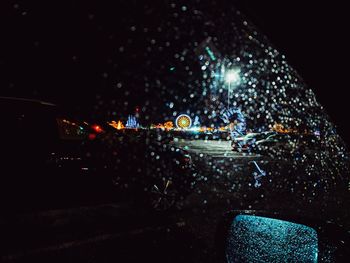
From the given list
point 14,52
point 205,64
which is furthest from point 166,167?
point 205,64

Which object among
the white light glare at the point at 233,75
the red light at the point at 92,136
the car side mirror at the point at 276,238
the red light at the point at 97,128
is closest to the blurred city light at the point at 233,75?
the white light glare at the point at 233,75

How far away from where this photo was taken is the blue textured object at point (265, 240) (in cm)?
123

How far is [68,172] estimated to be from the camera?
4.07 m

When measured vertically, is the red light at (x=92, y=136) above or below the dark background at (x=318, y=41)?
below

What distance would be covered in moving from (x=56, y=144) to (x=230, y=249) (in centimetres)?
328

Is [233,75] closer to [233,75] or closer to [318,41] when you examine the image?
[233,75]

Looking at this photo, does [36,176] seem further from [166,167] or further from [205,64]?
[205,64]

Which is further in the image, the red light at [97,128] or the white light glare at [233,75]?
the white light glare at [233,75]

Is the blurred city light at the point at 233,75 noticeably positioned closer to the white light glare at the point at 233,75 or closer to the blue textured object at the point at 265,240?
the white light glare at the point at 233,75

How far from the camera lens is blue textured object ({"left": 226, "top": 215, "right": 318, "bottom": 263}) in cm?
123

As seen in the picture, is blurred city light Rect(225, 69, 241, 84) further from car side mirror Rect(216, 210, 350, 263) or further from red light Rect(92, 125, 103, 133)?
car side mirror Rect(216, 210, 350, 263)

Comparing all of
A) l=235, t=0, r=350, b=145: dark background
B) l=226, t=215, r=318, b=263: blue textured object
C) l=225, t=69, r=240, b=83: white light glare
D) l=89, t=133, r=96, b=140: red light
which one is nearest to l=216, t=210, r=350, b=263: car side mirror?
l=226, t=215, r=318, b=263: blue textured object

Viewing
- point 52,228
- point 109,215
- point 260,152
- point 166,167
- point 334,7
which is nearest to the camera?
point 334,7

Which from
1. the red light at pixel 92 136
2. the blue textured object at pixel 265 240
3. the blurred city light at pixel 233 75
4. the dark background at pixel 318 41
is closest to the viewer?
the dark background at pixel 318 41
